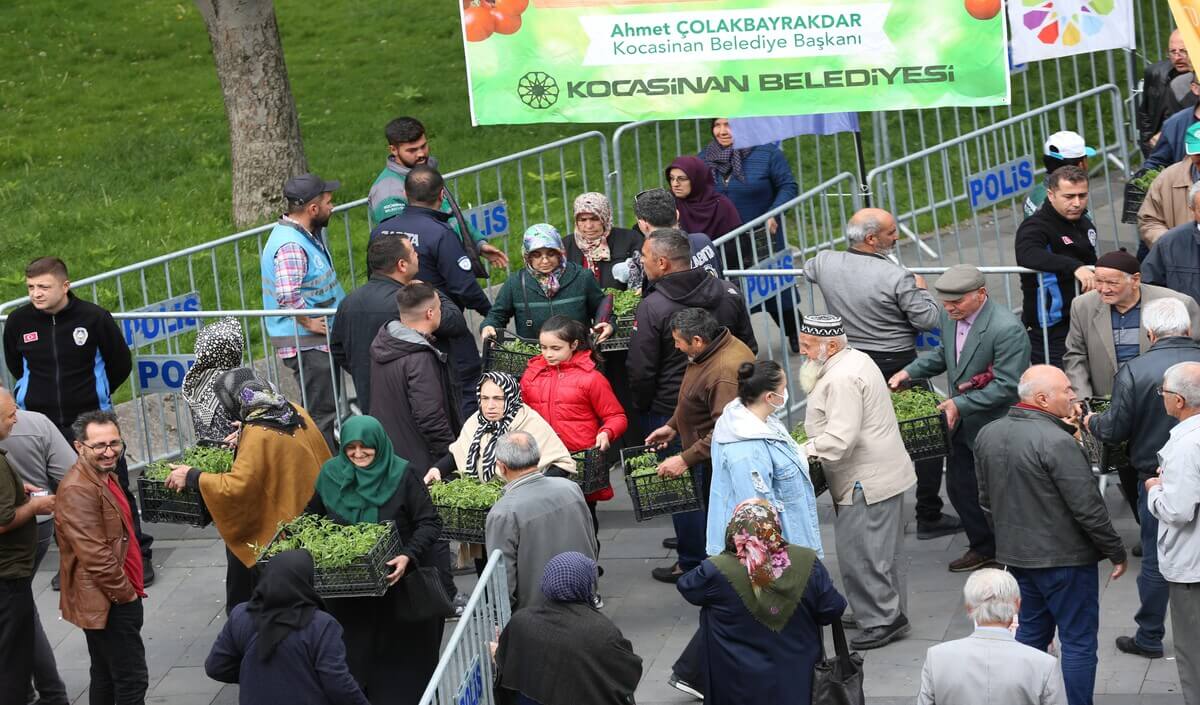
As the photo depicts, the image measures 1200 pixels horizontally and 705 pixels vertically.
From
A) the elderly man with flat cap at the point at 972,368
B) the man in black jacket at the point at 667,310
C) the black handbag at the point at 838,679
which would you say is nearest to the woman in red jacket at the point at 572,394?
the man in black jacket at the point at 667,310

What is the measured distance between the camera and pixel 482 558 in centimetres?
941

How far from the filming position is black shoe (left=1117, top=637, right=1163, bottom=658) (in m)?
8.50

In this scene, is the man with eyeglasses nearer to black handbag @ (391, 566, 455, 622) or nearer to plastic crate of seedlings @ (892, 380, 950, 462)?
black handbag @ (391, 566, 455, 622)

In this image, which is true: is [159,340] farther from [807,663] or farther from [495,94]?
[807,663]

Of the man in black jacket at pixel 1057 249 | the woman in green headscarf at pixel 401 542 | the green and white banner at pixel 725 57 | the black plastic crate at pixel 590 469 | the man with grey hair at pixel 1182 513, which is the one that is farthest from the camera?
the green and white banner at pixel 725 57

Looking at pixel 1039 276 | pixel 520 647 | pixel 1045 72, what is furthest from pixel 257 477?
pixel 1045 72

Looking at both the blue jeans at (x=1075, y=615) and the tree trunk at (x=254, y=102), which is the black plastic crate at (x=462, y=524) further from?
the tree trunk at (x=254, y=102)

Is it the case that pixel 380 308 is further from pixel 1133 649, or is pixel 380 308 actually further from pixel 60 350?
pixel 1133 649

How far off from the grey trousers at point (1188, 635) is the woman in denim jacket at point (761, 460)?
1.62m

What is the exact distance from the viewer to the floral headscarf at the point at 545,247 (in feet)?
33.4

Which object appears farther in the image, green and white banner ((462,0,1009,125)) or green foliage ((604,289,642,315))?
green and white banner ((462,0,1009,125))

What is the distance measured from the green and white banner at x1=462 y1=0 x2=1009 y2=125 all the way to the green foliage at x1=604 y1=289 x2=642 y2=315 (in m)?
1.53

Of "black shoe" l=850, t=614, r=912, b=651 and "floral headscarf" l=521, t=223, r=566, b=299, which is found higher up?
"floral headscarf" l=521, t=223, r=566, b=299

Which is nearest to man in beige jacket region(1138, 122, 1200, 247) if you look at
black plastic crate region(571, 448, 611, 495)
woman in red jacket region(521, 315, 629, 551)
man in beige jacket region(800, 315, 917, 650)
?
man in beige jacket region(800, 315, 917, 650)
